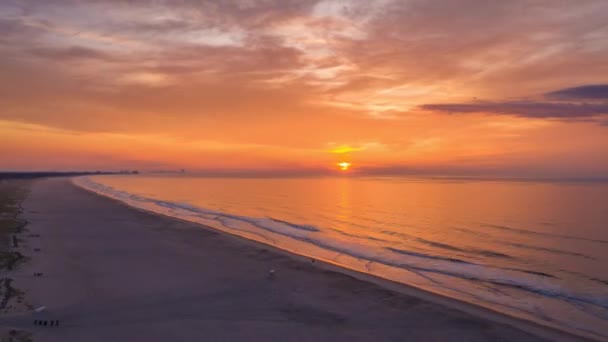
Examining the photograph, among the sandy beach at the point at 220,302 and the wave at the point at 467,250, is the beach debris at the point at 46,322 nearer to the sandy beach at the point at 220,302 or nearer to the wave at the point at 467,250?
the sandy beach at the point at 220,302

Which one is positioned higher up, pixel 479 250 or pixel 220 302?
pixel 220 302

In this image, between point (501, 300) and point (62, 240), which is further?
point (62, 240)

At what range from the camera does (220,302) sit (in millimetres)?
12281

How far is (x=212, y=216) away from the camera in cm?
3809

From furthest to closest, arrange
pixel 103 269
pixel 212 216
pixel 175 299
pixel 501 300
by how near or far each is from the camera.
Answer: pixel 212 216, pixel 103 269, pixel 501 300, pixel 175 299

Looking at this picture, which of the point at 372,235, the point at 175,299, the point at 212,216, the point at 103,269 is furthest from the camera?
the point at 212,216

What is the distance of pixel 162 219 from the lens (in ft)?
109

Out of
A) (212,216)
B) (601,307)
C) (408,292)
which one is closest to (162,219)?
(212,216)

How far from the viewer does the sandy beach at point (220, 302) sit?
999 cm

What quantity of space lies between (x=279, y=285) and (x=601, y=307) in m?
9.78

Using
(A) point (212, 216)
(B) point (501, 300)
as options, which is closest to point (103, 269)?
(B) point (501, 300)

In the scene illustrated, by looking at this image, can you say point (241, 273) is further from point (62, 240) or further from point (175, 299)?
point (62, 240)

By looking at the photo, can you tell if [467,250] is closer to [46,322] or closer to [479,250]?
[479,250]

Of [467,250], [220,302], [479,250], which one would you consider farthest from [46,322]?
[479,250]
